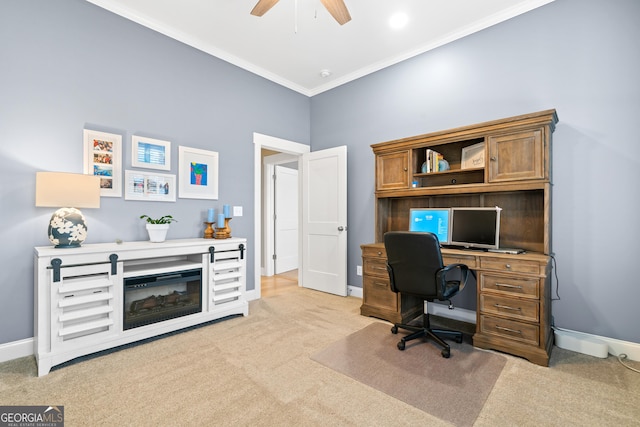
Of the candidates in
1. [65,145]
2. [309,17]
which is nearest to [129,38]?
[65,145]

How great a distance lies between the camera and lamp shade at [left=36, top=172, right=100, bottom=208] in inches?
85.7

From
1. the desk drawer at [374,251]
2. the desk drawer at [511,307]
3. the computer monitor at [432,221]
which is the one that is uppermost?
the computer monitor at [432,221]

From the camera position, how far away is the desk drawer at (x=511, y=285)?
7.41 ft

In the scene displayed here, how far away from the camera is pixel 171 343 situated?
2.57 metres

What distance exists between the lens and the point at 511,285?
7.73 ft

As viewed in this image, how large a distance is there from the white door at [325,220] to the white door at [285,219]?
1099 millimetres

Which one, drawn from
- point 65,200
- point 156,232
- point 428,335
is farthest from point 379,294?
point 65,200

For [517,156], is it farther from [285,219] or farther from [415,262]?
[285,219]

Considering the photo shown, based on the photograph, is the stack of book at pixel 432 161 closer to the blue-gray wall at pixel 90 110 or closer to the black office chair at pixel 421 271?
the black office chair at pixel 421 271

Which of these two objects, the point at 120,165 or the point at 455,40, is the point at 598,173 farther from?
the point at 120,165

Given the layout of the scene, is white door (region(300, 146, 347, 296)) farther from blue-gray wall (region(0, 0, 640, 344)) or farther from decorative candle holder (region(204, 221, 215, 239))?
decorative candle holder (region(204, 221, 215, 239))

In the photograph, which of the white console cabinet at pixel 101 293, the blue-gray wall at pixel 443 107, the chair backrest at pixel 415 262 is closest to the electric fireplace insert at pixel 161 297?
the white console cabinet at pixel 101 293

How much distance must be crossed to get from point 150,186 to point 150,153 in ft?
1.13

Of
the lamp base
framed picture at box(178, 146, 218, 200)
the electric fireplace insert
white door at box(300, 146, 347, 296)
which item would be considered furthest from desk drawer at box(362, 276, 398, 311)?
the lamp base
